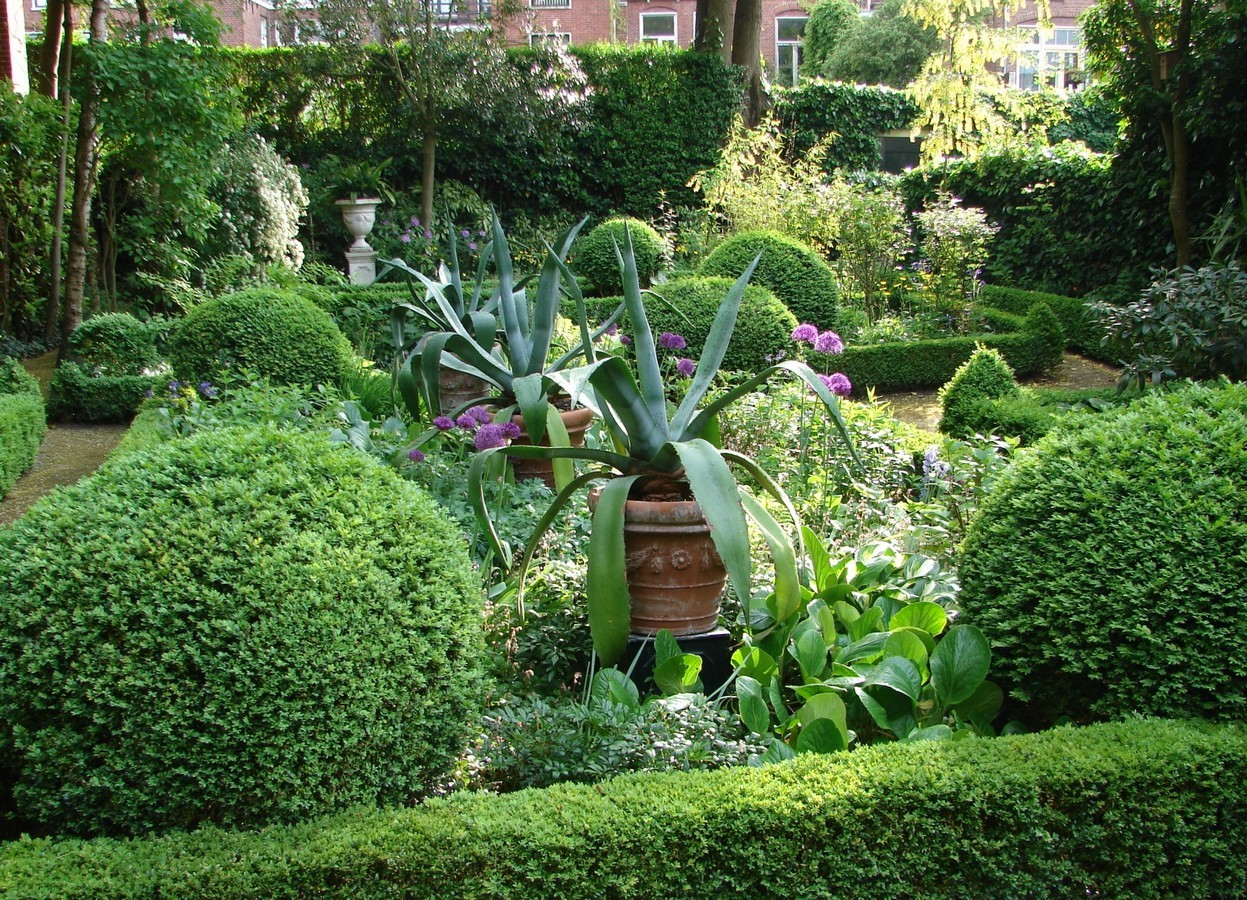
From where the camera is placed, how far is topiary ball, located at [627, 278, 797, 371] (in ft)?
25.3

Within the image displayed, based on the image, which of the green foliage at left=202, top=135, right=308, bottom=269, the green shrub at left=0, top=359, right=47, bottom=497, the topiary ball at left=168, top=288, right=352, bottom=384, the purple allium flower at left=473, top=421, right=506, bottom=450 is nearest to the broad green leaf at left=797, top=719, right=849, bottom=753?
the purple allium flower at left=473, top=421, right=506, bottom=450

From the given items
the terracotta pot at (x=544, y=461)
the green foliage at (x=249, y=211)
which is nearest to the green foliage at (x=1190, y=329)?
the terracotta pot at (x=544, y=461)

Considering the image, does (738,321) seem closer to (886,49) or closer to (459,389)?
(459,389)

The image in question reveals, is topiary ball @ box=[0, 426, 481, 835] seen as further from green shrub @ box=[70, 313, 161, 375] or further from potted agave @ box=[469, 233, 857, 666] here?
green shrub @ box=[70, 313, 161, 375]

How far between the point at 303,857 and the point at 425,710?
0.40m

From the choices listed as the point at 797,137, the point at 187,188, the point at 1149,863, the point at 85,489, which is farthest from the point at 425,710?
the point at 797,137

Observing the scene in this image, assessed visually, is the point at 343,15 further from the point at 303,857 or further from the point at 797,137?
the point at 303,857

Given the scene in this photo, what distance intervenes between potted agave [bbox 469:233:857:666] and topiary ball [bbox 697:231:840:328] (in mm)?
5986

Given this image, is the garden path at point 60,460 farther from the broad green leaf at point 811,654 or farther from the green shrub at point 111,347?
the broad green leaf at point 811,654

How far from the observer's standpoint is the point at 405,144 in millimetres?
14195

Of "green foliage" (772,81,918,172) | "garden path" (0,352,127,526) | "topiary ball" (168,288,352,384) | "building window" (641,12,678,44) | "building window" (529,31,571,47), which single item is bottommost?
"garden path" (0,352,127,526)

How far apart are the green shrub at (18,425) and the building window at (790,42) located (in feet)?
93.1

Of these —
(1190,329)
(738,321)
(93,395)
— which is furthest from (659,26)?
(1190,329)

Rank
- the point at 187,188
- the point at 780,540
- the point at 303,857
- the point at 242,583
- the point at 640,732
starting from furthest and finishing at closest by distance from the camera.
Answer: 1. the point at 187,188
2. the point at 780,540
3. the point at 640,732
4. the point at 242,583
5. the point at 303,857
